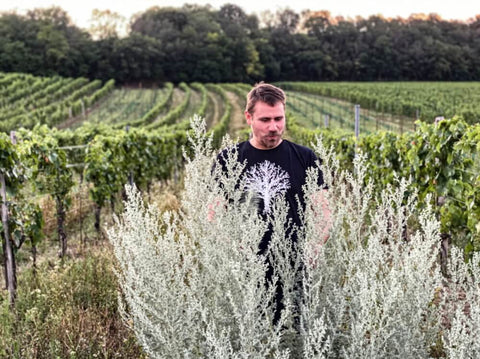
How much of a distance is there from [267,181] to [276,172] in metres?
0.11

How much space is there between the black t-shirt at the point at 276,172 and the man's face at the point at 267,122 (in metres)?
0.11

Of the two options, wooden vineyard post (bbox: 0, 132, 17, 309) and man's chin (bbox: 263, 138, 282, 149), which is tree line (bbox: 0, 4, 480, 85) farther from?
man's chin (bbox: 263, 138, 282, 149)

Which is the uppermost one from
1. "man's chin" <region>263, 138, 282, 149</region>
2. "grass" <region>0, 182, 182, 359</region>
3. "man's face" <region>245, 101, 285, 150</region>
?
"man's face" <region>245, 101, 285, 150</region>

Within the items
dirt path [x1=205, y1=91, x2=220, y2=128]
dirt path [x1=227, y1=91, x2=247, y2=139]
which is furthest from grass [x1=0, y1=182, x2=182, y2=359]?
dirt path [x1=205, y1=91, x2=220, y2=128]

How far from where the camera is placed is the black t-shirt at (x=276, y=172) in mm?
2680

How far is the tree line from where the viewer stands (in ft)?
221

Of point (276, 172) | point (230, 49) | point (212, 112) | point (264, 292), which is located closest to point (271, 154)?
point (276, 172)

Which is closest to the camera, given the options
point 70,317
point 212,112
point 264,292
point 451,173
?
point 264,292

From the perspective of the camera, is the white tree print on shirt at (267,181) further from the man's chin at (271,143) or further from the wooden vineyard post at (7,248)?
the wooden vineyard post at (7,248)

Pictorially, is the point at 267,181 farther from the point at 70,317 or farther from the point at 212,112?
the point at 212,112

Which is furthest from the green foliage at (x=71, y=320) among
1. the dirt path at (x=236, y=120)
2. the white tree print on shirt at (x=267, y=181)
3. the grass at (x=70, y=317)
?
the dirt path at (x=236, y=120)

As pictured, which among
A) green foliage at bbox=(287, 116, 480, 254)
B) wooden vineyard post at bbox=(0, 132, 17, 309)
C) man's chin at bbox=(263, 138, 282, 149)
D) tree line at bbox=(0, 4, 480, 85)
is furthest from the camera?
tree line at bbox=(0, 4, 480, 85)

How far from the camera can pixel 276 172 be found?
2.75m

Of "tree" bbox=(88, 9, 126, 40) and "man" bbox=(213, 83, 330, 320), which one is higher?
"tree" bbox=(88, 9, 126, 40)
